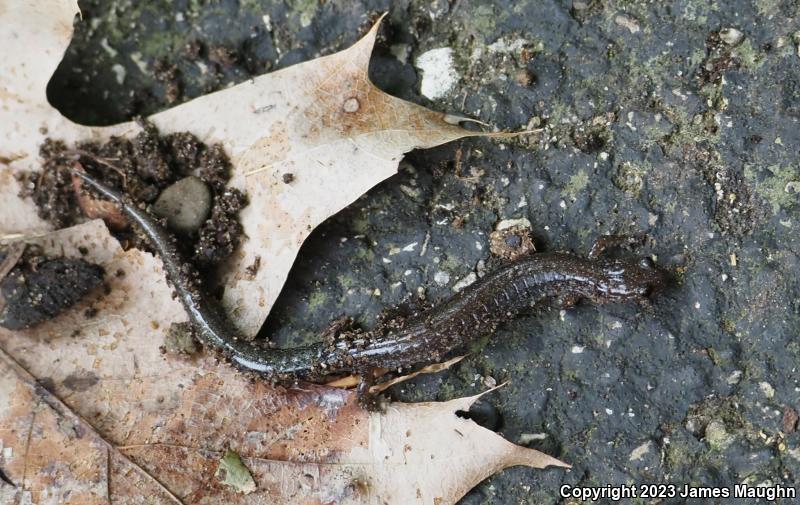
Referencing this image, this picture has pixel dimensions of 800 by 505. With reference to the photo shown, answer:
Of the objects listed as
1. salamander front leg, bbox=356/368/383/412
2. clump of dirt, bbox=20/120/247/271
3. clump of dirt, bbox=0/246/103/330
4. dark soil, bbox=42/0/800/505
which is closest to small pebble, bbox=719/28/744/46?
dark soil, bbox=42/0/800/505

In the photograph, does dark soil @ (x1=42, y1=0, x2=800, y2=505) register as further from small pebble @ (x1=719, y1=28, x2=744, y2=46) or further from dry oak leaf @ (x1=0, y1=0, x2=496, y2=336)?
dry oak leaf @ (x1=0, y1=0, x2=496, y2=336)

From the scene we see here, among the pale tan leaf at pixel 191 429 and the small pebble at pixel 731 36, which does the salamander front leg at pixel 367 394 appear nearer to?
the pale tan leaf at pixel 191 429

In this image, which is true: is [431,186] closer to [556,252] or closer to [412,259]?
[412,259]

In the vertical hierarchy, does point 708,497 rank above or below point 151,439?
above

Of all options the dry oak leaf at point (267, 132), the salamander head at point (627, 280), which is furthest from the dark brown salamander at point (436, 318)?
the dry oak leaf at point (267, 132)

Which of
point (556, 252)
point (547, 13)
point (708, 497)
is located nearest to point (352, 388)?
point (556, 252)
